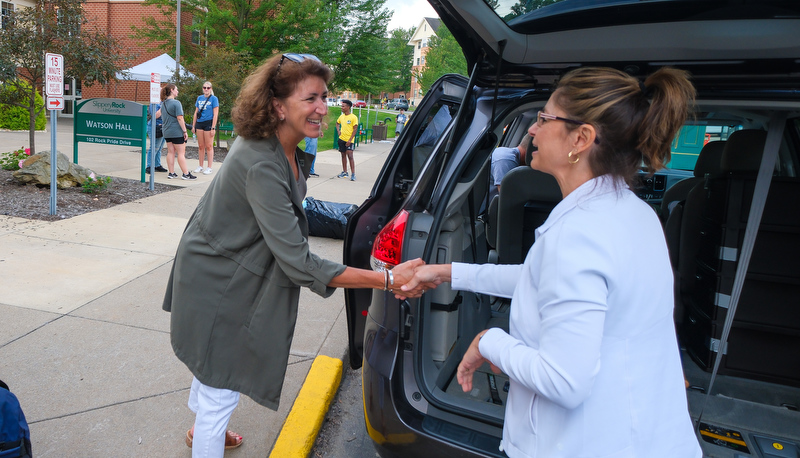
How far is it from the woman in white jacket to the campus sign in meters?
9.30

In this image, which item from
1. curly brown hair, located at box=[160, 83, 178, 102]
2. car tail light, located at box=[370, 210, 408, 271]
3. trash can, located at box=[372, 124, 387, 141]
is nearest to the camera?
car tail light, located at box=[370, 210, 408, 271]

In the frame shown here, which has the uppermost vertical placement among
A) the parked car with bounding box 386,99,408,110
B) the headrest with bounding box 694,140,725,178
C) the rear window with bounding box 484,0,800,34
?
the parked car with bounding box 386,99,408,110

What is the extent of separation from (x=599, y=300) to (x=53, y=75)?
7571 mm

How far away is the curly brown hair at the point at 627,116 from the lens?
1.41 meters

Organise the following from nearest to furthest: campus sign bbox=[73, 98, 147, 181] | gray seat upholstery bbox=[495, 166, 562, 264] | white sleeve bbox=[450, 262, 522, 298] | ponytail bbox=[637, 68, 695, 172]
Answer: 1. ponytail bbox=[637, 68, 695, 172]
2. white sleeve bbox=[450, 262, 522, 298]
3. gray seat upholstery bbox=[495, 166, 562, 264]
4. campus sign bbox=[73, 98, 147, 181]

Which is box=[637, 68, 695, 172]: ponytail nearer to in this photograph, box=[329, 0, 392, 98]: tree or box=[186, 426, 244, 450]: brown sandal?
box=[186, 426, 244, 450]: brown sandal

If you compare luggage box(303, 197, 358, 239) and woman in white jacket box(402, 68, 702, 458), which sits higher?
woman in white jacket box(402, 68, 702, 458)

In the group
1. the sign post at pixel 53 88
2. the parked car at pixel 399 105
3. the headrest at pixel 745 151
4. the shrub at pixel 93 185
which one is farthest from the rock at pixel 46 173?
the parked car at pixel 399 105

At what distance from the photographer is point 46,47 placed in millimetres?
9344

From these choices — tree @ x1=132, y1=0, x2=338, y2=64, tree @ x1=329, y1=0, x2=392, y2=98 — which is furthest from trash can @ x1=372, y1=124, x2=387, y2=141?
tree @ x1=132, y1=0, x2=338, y2=64

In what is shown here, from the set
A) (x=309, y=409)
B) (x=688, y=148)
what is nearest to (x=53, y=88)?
(x=309, y=409)

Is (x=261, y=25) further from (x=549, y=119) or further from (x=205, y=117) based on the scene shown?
(x=549, y=119)

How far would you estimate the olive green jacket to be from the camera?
2.23 metres

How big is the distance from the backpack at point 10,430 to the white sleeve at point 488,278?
173cm
